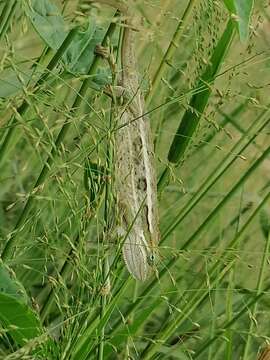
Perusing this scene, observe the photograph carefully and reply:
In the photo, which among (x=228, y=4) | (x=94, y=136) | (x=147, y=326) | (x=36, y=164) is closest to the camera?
(x=228, y=4)

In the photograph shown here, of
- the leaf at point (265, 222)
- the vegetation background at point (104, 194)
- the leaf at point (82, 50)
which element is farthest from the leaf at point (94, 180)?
the leaf at point (265, 222)

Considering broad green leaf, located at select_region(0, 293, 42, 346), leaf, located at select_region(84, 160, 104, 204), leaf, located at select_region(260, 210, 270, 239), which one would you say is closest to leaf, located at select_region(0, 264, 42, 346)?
broad green leaf, located at select_region(0, 293, 42, 346)

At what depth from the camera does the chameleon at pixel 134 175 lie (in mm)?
996

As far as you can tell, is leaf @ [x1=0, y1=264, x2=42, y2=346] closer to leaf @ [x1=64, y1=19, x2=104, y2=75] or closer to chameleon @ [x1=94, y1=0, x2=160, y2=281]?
chameleon @ [x1=94, y1=0, x2=160, y2=281]

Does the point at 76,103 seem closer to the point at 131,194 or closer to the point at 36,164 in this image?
the point at 131,194

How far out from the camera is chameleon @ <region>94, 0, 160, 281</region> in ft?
3.27

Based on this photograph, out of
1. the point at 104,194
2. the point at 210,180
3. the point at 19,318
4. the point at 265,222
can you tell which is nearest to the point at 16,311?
the point at 19,318

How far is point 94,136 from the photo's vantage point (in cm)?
94

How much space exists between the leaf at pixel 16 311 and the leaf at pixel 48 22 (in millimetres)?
252

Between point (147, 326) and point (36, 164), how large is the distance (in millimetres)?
363

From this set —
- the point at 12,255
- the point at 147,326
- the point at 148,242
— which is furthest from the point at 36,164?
the point at 148,242

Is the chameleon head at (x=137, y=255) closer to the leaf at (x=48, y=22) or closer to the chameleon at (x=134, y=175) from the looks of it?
the chameleon at (x=134, y=175)

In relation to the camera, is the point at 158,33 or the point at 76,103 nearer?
the point at 158,33

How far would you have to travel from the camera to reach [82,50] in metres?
1.02
